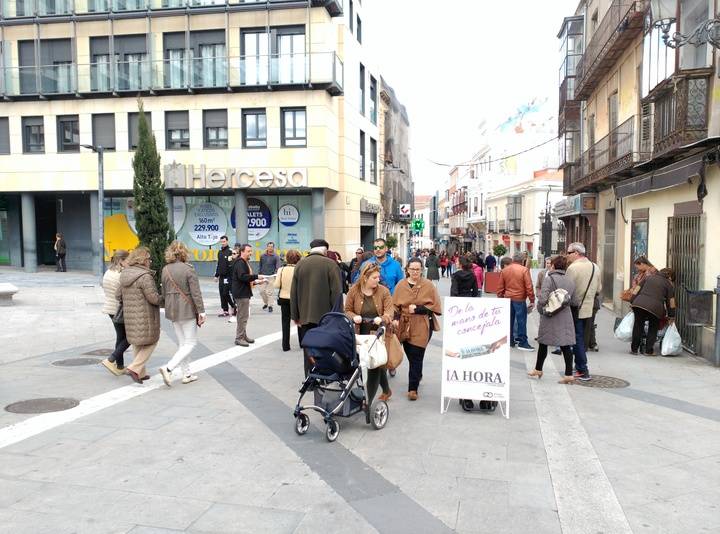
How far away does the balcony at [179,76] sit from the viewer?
2320 cm

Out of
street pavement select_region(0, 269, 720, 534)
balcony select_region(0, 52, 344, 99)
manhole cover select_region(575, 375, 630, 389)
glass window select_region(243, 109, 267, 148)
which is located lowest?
manhole cover select_region(575, 375, 630, 389)

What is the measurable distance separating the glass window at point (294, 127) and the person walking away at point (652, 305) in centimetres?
1611

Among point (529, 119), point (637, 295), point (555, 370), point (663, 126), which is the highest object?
point (529, 119)

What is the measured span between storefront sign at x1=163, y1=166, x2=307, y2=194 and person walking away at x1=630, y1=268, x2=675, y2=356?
1550cm

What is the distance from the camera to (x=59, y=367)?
8.81m

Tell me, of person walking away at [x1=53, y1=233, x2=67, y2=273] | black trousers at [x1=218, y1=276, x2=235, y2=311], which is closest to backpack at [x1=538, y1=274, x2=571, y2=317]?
black trousers at [x1=218, y1=276, x2=235, y2=311]

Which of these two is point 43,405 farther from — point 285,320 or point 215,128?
point 215,128

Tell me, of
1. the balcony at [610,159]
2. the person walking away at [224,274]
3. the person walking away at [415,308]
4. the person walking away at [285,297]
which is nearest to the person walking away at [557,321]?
the person walking away at [415,308]

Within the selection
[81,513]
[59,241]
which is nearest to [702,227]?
[81,513]

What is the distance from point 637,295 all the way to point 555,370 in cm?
248

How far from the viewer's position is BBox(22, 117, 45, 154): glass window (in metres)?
25.2

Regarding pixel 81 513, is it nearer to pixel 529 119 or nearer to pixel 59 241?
pixel 59 241

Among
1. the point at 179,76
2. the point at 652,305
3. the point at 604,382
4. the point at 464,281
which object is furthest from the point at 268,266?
the point at 179,76

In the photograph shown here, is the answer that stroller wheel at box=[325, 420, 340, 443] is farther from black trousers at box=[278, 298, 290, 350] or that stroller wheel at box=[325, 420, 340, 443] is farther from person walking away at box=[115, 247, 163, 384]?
black trousers at box=[278, 298, 290, 350]
